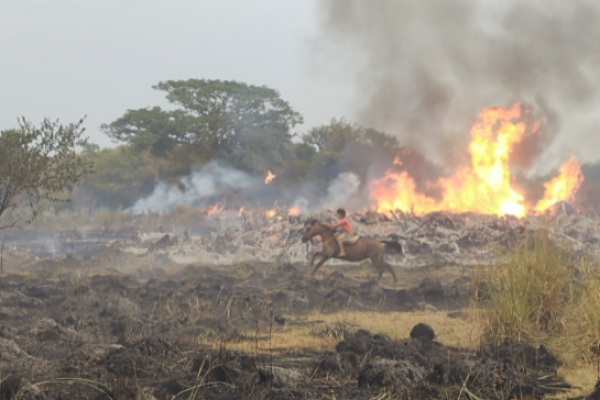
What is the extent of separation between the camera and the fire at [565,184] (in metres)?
37.7

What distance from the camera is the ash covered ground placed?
24.3ft

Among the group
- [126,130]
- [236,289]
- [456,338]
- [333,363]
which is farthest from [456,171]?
[333,363]

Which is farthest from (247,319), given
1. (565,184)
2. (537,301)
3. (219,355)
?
(565,184)

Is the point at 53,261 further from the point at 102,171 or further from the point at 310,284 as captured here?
the point at 102,171

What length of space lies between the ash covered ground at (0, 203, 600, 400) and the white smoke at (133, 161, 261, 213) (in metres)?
11.0

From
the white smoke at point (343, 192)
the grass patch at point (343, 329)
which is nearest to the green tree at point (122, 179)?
the white smoke at point (343, 192)

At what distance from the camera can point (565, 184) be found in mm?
38000

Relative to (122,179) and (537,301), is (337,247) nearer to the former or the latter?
(537,301)

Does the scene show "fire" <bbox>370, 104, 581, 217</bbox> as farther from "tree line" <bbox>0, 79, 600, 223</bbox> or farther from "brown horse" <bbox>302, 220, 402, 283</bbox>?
"brown horse" <bbox>302, 220, 402, 283</bbox>

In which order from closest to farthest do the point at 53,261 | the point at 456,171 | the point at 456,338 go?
1. the point at 456,338
2. the point at 53,261
3. the point at 456,171

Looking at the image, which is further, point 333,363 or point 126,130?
point 126,130

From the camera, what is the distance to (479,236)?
26.5 m

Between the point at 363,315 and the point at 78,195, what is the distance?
1306 inches

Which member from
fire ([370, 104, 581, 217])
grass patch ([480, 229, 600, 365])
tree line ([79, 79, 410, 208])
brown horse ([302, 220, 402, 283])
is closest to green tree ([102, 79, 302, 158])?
tree line ([79, 79, 410, 208])
